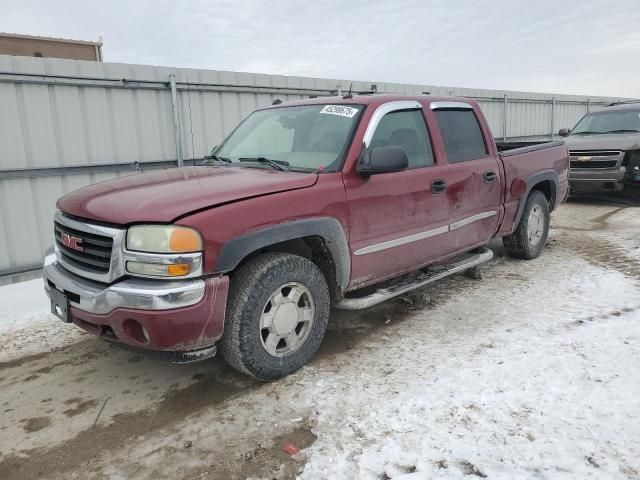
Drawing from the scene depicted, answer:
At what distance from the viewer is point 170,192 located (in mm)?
3070

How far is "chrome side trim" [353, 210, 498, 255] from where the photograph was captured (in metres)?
3.75

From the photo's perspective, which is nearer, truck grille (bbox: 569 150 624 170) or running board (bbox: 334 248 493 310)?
running board (bbox: 334 248 493 310)

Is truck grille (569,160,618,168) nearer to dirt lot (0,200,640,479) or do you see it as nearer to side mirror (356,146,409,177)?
dirt lot (0,200,640,479)

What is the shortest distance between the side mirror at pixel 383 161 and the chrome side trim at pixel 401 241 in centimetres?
55

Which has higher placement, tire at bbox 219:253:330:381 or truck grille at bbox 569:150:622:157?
truck grille at bbox 569:150:622:157

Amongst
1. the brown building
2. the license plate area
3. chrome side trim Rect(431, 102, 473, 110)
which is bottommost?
the license plate area

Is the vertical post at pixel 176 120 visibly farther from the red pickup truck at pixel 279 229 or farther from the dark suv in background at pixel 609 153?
the dark suv in background at pixel 609 153

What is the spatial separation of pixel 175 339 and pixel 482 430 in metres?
1.73

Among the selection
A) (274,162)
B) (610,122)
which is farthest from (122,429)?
(610,122)

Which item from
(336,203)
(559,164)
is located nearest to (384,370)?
(336,203)

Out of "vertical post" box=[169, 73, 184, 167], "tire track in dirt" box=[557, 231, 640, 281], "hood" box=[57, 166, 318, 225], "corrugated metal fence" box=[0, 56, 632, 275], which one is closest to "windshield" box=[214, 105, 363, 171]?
"hood" box=[57, 166, 318, 225]

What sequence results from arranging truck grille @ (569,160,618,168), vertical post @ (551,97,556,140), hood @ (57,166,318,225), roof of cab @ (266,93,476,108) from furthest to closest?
vertical post @ (551,97,556,140) < truck grille @ (569,160,618,168) < roof of cab @ (266,93,476,108) < hood @ (57,166,318,225)

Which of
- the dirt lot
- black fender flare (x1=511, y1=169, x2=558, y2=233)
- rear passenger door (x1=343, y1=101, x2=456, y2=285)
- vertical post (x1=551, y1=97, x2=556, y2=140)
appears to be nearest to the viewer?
the dirt lot

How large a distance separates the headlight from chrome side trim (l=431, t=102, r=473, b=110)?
2.67 m
